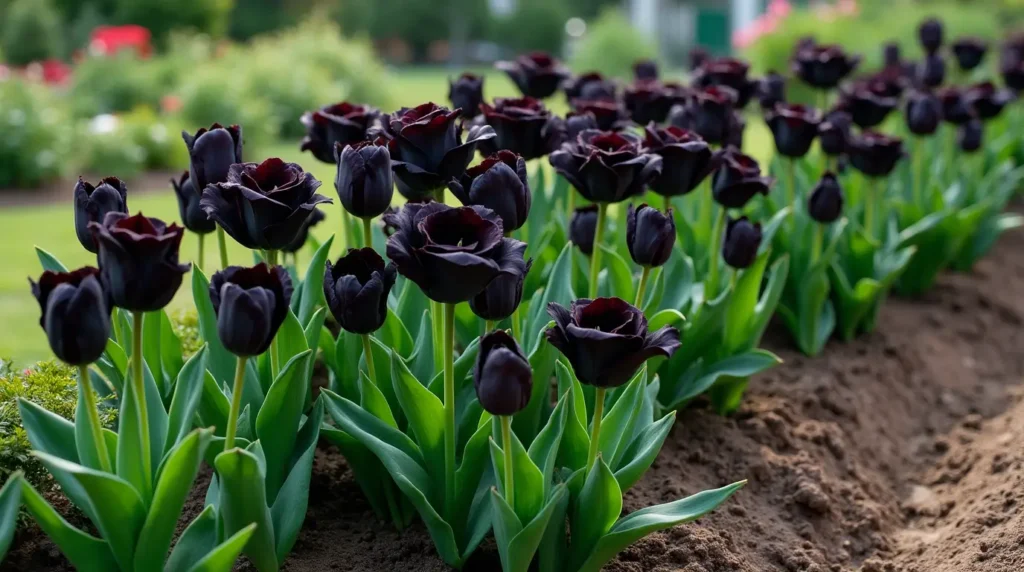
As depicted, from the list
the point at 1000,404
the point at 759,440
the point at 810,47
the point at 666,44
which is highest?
the point at 810,47

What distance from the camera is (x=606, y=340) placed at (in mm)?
1774

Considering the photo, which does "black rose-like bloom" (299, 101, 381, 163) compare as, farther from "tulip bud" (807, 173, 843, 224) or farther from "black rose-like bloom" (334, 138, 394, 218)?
"tulip bud" (807, 173, 843, 224)

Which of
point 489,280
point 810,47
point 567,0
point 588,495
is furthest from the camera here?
point 567,0

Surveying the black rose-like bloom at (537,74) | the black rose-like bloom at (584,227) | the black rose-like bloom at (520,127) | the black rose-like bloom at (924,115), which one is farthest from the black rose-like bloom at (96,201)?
the black rose-like bloom at (924,115)

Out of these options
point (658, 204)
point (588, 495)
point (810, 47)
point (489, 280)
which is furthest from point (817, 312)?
point (489, 280)

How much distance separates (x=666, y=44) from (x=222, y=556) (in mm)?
31965

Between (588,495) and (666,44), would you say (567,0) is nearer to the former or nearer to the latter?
(666,44)

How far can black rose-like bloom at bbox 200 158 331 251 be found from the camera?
198cm

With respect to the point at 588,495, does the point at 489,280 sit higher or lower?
higher

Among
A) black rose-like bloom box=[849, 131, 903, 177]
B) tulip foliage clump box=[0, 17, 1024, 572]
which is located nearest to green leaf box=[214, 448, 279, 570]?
tulip foliage clump box=[0, 17, 1024, 572]

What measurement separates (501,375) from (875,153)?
8.33ft

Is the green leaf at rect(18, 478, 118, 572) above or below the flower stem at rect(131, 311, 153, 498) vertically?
below

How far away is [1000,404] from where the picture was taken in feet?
13.2

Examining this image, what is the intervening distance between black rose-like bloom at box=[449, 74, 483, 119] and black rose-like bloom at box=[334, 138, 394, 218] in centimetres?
119
